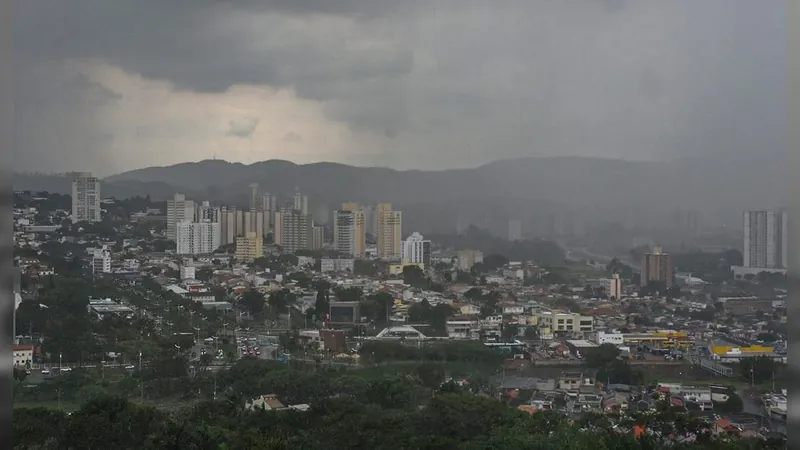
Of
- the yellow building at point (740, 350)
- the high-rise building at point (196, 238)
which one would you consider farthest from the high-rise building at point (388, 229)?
the yellow building at point (740, 350)

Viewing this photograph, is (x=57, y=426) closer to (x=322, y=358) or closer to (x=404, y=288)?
(x=322, y=358)

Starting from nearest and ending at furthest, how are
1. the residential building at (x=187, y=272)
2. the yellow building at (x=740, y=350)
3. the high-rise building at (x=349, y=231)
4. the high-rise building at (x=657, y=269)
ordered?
the yellow building at (x=740, y=350) < the high-rise building at (x=657, y=269) < the residential building at (x=187, y=272) < the high-rise building at (x=349, y=231)

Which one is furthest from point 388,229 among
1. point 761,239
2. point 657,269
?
point 761,239

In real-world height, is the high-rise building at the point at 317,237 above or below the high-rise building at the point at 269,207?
below

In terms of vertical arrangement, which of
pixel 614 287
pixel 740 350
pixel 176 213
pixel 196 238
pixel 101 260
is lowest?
pixel 740 350

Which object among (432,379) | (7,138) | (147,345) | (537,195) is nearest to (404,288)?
(432,379)

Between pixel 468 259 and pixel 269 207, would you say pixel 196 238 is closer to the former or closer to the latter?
pixel 269 207

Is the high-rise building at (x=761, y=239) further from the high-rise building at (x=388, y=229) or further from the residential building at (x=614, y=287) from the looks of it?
the high-rise building at (x=388, y=229)
